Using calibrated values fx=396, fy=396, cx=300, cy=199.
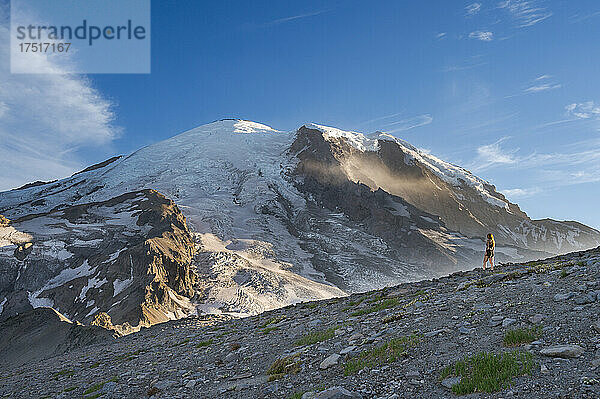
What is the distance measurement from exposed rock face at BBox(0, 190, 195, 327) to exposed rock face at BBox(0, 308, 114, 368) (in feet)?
51.2

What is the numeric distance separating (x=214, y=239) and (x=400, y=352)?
4640 inches

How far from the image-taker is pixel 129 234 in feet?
321

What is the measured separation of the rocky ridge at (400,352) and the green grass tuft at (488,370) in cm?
6

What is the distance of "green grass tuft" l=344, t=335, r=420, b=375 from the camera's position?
9.72 meters

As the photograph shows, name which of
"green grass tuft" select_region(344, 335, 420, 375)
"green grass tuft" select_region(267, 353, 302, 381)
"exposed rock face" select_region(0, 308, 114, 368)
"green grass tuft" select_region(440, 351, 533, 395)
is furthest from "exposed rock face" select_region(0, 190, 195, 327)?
"green grass tuft" select_region(440, 351, 533, 395)

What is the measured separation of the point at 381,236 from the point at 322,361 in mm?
148360

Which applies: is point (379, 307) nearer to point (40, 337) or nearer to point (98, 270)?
point (40, 337)

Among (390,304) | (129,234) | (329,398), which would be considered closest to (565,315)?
(329,398)

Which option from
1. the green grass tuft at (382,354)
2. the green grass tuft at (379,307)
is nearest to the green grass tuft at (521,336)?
the green grass tuft at (382,354)

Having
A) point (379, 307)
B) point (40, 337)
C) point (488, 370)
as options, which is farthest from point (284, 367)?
point (40, 337)

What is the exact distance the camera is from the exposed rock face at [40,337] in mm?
36656

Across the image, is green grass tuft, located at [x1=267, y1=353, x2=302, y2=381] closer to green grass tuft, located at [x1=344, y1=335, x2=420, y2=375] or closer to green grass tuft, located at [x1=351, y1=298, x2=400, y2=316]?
green grass tuft, located at [x1=344, y1=335, x2=420, y2=375]

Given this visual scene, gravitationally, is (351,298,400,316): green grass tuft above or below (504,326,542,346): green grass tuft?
below

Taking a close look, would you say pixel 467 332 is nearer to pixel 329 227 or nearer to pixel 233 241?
pixel 233 241
